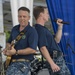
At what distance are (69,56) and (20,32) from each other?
4.65ft

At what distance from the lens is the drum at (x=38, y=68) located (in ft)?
10.5

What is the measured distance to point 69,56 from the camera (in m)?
4.23

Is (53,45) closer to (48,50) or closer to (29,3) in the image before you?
(48,50)

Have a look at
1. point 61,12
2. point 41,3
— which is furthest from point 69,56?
point 41,3

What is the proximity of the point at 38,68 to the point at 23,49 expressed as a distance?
0.47m

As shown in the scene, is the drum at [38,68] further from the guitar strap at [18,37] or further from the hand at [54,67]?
the guitar strap at [18,37]

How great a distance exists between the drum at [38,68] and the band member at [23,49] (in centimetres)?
19

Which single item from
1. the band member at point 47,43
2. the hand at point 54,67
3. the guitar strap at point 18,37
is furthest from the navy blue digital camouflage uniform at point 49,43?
the guitar strap at point 18,37

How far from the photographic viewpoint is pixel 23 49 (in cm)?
293

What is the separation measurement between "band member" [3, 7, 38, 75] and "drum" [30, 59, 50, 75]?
0.19 m

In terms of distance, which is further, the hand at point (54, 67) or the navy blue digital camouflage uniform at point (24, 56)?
the hand at point (54, 67)

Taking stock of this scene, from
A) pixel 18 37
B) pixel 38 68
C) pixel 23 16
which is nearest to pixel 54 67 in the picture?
pixel 38 68

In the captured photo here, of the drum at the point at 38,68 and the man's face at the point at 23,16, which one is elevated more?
the man's face at the point at 23,16

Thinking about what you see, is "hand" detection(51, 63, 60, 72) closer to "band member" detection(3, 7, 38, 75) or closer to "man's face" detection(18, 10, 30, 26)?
"band member" detection(3, 7, 38, 75)
